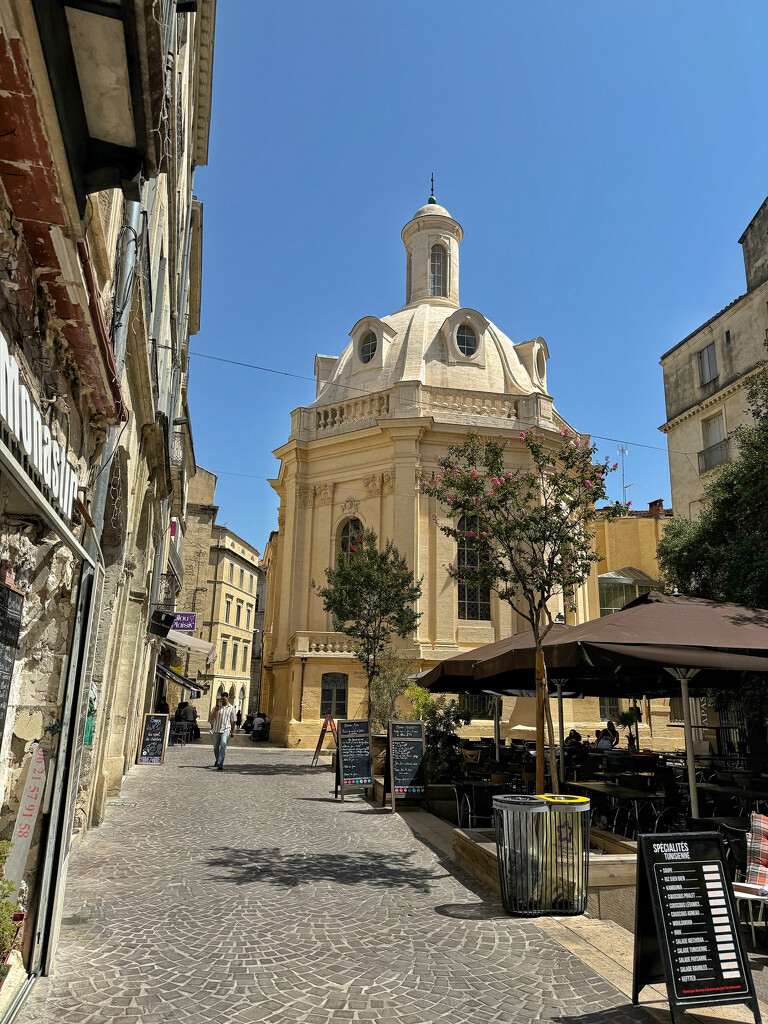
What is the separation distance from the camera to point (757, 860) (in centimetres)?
548

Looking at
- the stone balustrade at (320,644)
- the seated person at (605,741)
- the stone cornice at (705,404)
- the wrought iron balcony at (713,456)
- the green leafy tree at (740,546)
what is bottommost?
the seated person at (605,741)

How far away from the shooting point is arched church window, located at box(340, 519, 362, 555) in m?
27.5

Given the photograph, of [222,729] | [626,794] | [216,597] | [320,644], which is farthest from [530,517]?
[216,597]

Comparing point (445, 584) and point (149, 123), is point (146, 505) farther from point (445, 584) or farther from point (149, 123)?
point (445, 584)

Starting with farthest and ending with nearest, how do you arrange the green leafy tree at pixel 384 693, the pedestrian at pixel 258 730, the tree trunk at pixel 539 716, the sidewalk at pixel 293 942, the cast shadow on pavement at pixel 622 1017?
the pedestrian at pixel 258 730
the green leafy tree at pixel 384 693
the tree trunk at pixel 539 716
the sidewalk at pixel 293 942
the cast shadow on pavement at pixel 622 1017

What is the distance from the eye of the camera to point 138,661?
14.4m

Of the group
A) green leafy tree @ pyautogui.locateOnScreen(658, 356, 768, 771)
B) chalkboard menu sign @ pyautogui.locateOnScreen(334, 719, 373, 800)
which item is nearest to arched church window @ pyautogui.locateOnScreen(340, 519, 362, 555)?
green leafy tree @ pyautogui.locateOnScreen(658, 356, 768, 771)

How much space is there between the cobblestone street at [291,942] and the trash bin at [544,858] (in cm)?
29

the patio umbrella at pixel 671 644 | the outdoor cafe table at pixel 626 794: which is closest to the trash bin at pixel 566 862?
the patio umbrella at pixel 671 644

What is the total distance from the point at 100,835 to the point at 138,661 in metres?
5.83

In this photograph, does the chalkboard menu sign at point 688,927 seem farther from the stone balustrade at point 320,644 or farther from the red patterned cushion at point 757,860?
the stone balustrade at point 320,644

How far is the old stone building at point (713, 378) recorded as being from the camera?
22.4 meters

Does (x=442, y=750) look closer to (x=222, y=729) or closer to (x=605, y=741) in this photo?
(x=222, y=729)

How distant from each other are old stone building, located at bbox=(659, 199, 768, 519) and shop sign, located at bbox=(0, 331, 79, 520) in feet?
67.8
